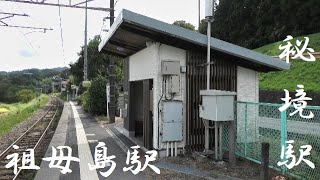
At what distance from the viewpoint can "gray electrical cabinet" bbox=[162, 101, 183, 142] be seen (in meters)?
10.5

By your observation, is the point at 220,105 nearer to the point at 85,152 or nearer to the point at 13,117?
the point at 85,152

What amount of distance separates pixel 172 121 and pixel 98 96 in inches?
638

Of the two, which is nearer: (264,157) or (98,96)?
(264,157)

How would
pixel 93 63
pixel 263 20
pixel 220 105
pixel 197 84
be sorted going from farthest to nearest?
1. pixel 93 63
2. pixel 263 20
3. pixel 197 84
4. pixel 220 105

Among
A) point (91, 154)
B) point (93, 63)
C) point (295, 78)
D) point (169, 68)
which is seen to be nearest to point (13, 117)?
point (91, 154)

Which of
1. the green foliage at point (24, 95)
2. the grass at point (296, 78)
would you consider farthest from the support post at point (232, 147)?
the green foliage at point (24, 95)

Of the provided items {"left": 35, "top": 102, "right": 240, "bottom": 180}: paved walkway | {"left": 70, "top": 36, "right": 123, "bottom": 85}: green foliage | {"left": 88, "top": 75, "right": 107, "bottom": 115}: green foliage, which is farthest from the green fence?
{"left": 70, "top": 36, "right": 123, "bottom": 85}: green foliage

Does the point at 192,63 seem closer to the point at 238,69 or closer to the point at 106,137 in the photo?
the point at 238,69

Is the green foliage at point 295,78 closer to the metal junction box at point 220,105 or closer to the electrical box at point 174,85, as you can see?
the electrical box at point 174,85

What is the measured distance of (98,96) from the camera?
85.8 ft

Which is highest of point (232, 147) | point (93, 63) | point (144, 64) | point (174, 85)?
point (93, 63)

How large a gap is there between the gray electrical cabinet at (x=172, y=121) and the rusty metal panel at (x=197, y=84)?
1.02 ft

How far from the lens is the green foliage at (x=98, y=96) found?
26109mm

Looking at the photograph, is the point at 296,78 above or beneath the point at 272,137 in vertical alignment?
above
